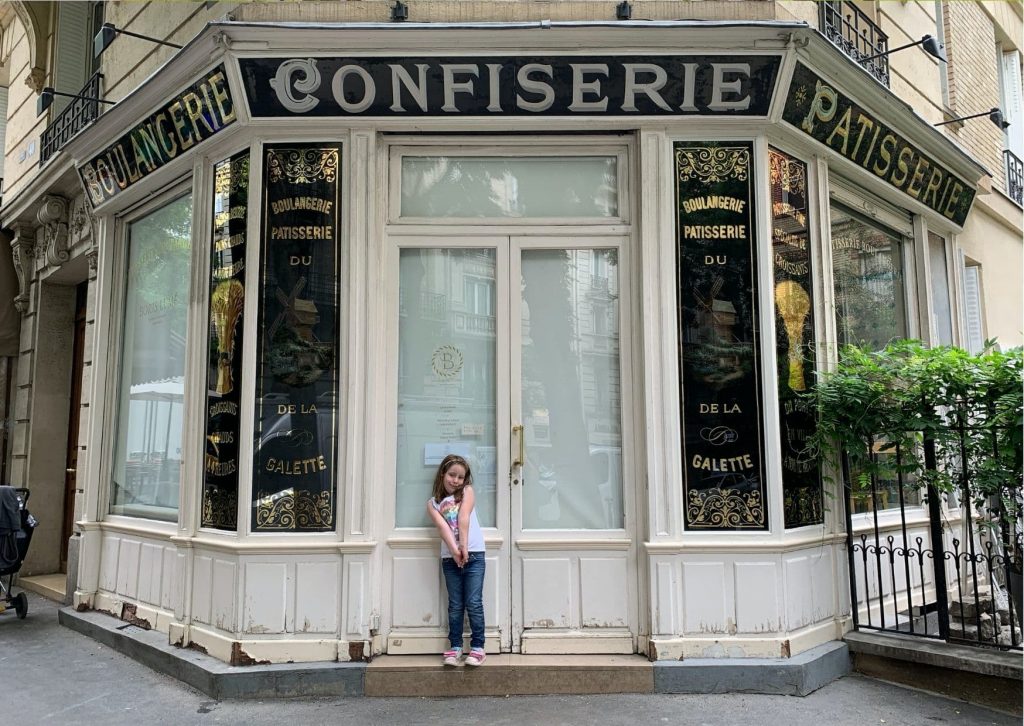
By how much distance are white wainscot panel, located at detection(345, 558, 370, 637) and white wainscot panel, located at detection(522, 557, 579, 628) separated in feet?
3.60

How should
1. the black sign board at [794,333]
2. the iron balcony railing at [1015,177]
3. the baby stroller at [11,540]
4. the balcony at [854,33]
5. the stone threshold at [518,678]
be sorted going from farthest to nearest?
the iron balcony railing at [1015,177] < the baby stroller at [11,540] < the balcony at [854,33] < the black sign board at [794,333] < the stone threshold at [518,678]

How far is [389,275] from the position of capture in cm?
557

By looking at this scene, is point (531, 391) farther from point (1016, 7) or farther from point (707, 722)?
point (1016, 7)

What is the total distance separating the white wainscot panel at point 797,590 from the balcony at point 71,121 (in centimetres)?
829

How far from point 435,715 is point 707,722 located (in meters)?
1.63

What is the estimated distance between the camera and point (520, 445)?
17.8 feet

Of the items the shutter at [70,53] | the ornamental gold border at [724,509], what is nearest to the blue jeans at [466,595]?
the ornamental gold border at [724,509]

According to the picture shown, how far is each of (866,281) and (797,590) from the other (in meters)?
3.25

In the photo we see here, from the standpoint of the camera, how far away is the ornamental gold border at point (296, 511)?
5.26 meters

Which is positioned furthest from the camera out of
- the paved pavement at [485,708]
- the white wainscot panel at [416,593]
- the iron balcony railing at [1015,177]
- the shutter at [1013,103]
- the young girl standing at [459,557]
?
the shutter at [1013,103]

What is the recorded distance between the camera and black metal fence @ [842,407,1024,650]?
4.87 m

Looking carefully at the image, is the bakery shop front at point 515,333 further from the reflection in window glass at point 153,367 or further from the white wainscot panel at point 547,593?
the reflection in window glass at point 153,367

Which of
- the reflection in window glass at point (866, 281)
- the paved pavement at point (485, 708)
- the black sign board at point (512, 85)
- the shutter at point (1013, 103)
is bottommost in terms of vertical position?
the paved pavement at point (485, 708)

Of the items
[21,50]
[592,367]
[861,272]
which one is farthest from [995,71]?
[21,50]
